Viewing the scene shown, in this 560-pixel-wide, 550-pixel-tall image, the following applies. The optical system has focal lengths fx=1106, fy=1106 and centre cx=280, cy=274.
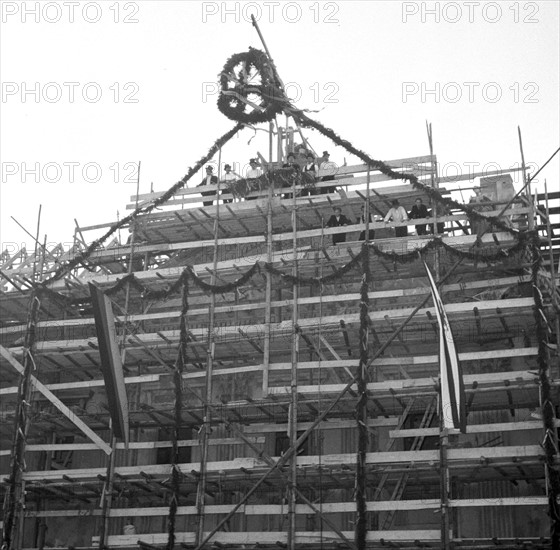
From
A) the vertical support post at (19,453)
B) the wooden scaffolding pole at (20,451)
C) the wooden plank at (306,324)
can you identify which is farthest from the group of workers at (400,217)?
the vertical support post at (19,453)

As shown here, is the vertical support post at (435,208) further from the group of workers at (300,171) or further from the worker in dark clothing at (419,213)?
the group of workers at (300,171)

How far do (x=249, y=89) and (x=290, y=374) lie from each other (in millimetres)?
8858

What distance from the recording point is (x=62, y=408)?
29.9 metres

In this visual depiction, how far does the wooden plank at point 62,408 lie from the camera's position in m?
29.2

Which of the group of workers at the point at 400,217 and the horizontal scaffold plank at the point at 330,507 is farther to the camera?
the group of workers at the point at 400,217

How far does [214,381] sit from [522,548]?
10.3m

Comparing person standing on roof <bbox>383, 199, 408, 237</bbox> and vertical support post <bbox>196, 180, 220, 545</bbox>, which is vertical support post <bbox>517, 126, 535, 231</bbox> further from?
vertical support post <bbox>196, 180, 220, 545</bbox>

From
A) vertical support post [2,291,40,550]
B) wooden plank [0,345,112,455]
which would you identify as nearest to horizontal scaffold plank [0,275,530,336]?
vertical support post [2,291,40,550]

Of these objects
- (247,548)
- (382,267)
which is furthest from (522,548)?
(382,267)

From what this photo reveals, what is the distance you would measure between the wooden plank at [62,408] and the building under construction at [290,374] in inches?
4.9

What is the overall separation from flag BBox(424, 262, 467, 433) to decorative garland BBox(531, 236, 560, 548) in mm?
2138

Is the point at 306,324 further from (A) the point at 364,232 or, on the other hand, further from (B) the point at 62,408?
(B) the point at 62,408

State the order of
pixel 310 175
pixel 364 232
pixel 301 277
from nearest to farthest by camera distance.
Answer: pixel 301 277 < pixel 364 232 < pixel 310 175

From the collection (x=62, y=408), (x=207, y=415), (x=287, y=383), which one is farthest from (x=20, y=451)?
(x=287, y=383)
